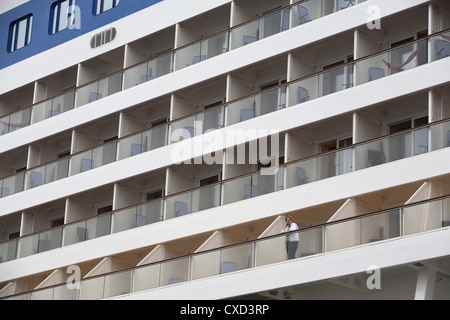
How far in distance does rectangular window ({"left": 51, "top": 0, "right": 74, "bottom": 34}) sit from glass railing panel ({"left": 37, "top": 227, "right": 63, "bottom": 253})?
798cm

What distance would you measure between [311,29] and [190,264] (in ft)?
24.2

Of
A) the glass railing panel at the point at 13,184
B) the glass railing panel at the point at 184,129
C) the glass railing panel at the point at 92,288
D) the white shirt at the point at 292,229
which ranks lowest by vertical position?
the glass railing panel at the point at 92,288

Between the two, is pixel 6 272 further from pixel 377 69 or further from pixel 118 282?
pixel 377 69


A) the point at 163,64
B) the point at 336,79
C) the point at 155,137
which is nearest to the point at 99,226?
the point at 155,137

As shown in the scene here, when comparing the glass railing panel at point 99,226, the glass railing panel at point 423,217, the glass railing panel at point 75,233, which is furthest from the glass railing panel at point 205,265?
the glass railing panel at point 75,233

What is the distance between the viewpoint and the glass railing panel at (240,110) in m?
30.7

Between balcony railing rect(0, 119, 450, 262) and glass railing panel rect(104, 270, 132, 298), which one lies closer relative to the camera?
balcony railing rect(0, 119, 450, 262)

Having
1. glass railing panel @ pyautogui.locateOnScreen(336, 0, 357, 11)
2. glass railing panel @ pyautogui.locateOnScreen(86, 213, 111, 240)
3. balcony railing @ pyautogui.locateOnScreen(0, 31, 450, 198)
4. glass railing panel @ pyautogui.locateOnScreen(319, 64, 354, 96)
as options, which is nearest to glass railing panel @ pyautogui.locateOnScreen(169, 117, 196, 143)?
balcony railing @ pyautogui.locateOnScreen(0, 31, 450, 198)

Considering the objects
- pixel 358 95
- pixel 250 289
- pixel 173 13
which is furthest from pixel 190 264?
pixel 173 13

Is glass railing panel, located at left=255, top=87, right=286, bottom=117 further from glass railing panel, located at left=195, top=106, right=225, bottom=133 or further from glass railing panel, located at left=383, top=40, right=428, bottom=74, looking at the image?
glass railing panel, located at left=383, top=40, right=428, bottom=74

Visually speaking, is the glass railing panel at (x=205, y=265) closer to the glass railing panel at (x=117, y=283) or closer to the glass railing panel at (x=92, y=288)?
the glass railing panel at (x=117, y=283)

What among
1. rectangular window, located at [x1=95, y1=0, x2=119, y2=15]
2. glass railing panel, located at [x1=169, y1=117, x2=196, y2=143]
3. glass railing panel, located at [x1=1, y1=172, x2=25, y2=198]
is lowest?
glass railing panel, located at [x1=1, y1=172, x2=25, y2=198]

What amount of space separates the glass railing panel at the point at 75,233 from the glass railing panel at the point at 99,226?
202mm

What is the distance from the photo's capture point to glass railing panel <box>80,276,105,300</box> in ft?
98.9
